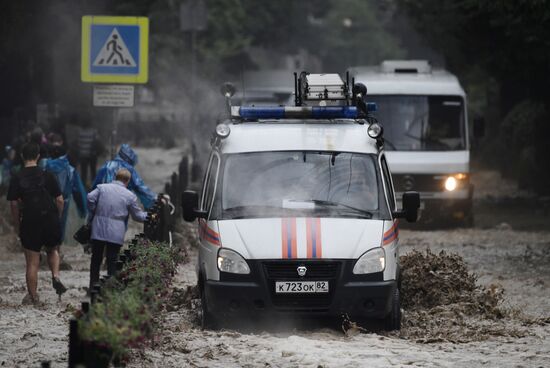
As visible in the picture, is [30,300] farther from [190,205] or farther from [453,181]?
[453,181]

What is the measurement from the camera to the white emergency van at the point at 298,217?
11.1 m

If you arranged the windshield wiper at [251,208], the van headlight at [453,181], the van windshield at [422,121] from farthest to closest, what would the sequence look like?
the van windshield at [422,121]
the van headlight at [453,181]
the windshield wiper at [251,208]

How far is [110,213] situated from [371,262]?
3.14 m

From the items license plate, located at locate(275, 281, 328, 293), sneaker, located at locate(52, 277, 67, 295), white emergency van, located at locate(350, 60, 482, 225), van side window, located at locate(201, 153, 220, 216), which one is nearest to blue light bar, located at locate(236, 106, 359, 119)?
van side window, located at locate(201, 153, 220, 216)

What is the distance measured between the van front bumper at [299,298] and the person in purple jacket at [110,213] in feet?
7.15

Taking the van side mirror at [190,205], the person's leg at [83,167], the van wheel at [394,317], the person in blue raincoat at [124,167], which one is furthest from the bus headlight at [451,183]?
the van side mirror at [190,205]

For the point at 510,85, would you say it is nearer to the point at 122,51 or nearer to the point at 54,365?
the point at 122,51

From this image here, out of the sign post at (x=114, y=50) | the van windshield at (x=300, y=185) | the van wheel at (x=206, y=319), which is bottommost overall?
the van wheel at (x=206, y=319)

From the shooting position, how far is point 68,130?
34156 mm

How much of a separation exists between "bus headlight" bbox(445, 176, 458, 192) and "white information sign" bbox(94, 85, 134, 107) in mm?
6985

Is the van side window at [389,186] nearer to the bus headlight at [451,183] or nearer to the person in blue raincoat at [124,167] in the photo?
the person in blue raincoat at [124,167]

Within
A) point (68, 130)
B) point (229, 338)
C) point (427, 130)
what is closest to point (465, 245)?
point (427, 130)

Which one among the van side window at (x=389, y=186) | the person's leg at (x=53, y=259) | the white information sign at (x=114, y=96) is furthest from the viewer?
the white information sign at (x=114, y=96)

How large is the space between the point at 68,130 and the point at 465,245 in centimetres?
1612
